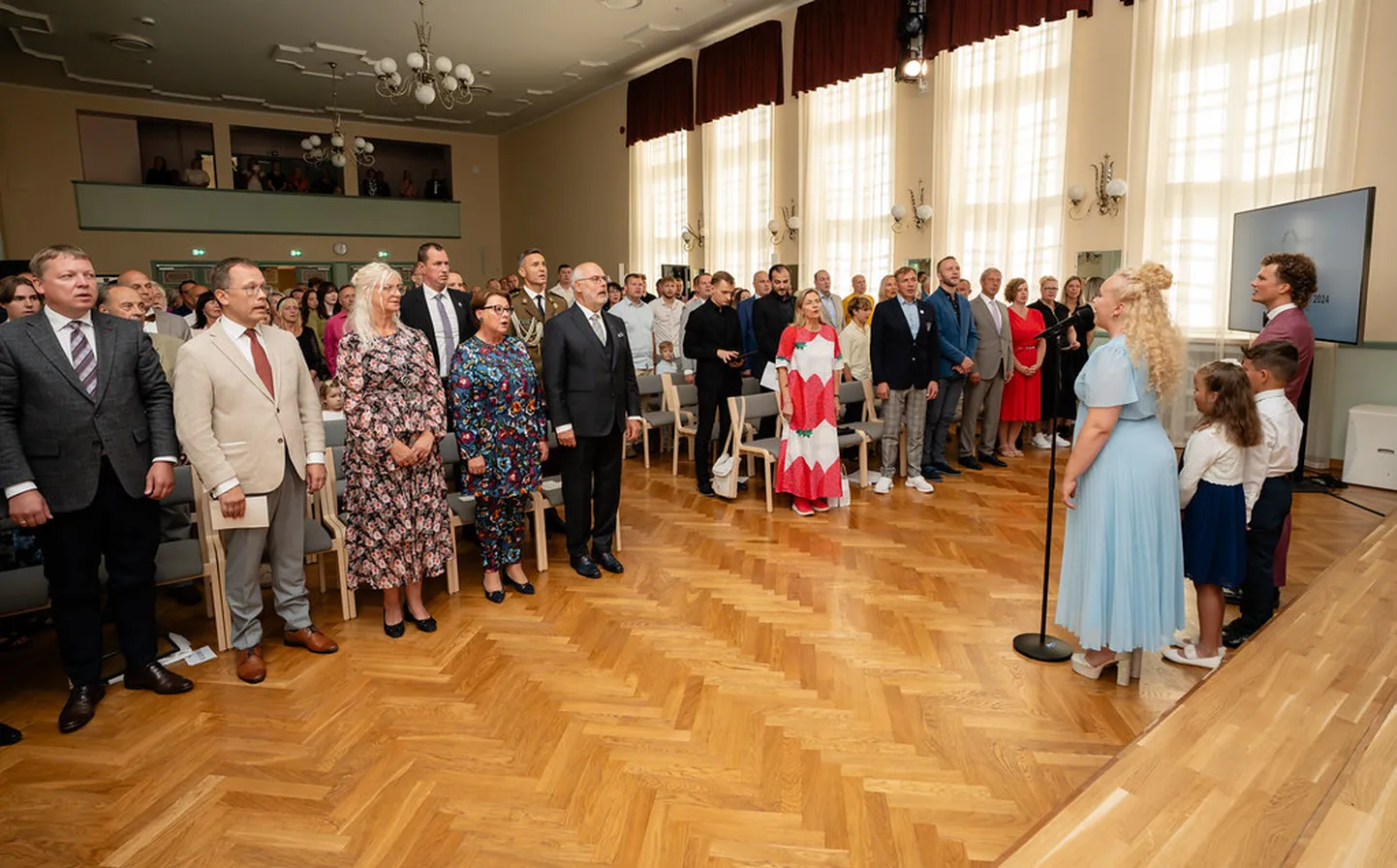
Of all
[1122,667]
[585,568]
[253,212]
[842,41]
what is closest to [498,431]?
[585,568]

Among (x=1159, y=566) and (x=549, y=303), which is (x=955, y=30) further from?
(x=1159, y=566)

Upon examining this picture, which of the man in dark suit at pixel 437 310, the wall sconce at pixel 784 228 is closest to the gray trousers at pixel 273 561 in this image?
the man in dark suit at pixel 437 310

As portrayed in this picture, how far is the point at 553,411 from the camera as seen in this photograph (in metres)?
4.01

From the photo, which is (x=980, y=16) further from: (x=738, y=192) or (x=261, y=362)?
(x=261, y=362)

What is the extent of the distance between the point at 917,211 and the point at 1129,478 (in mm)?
6834

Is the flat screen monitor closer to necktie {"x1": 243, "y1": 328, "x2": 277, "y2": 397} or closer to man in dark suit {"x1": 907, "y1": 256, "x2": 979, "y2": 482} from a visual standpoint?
man in dark suit {"x1": 907, "y1": 256, "x2": 979, "y2": 482}

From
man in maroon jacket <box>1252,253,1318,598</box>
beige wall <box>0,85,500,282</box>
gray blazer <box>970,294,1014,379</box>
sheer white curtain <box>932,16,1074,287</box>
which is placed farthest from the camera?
beige wall <box>0,85,500,282</box>

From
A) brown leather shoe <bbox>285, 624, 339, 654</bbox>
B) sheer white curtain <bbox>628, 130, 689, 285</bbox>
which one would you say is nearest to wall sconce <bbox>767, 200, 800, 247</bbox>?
sheer white curtain <bbox>628, 130, 689, 285</bbox>

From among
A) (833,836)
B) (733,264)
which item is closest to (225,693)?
A: (833,836)

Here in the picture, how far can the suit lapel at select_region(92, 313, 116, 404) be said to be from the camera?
2.82 metres

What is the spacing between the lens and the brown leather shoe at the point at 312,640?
3.36 metres

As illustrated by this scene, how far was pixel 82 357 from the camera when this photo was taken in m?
2.79

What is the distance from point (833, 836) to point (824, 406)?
3381 millimetres

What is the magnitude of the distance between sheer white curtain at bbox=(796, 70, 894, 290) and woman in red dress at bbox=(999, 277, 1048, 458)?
256 cm
